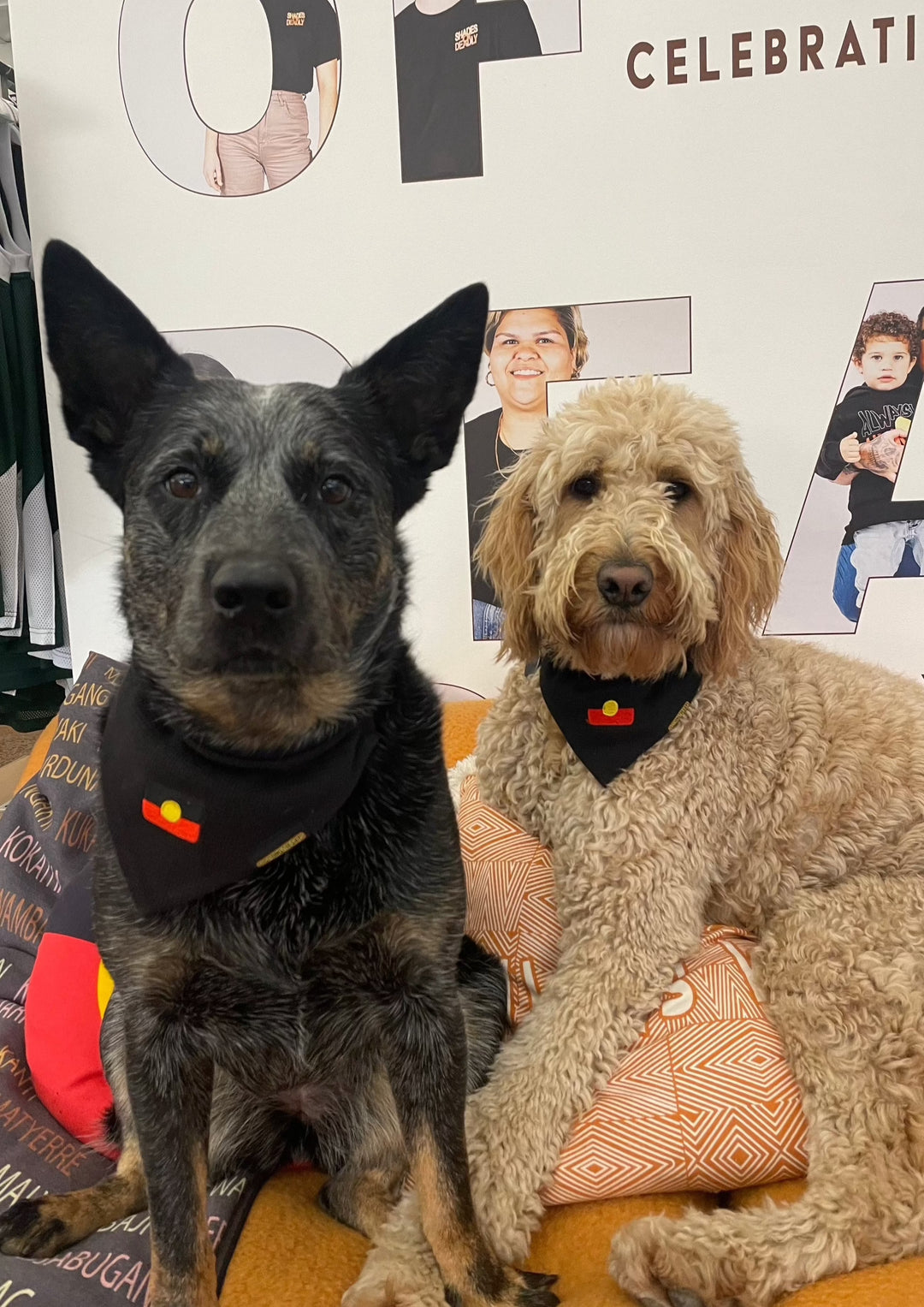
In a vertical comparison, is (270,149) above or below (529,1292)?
above

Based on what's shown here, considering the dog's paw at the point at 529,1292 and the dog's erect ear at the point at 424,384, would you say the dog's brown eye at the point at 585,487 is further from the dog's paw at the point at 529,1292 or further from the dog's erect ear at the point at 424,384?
the dog's paw at the point at 529,1292

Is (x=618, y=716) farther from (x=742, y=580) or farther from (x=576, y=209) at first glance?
(x=576, y=209)

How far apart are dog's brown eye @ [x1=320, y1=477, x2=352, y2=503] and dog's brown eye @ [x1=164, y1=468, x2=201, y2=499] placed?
17cm

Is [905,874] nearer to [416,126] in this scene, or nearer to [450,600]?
[450,600]

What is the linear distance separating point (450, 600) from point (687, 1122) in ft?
5.82

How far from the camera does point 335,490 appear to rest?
122 centimetres

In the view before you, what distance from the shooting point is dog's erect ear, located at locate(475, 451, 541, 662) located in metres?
1.80

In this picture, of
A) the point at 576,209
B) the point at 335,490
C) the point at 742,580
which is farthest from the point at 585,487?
the point at 576,209

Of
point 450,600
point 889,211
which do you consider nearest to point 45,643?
point 450,600

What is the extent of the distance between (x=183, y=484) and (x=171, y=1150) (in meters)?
0.90

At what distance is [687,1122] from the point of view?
1.42 metres

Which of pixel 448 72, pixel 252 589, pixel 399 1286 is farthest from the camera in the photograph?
pixel 448 72

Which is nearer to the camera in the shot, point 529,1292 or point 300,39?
point 529,1292

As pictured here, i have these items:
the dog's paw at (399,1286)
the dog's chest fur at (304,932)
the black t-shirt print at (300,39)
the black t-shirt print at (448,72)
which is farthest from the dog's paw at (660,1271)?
the black t-shirt print at (300,39)
